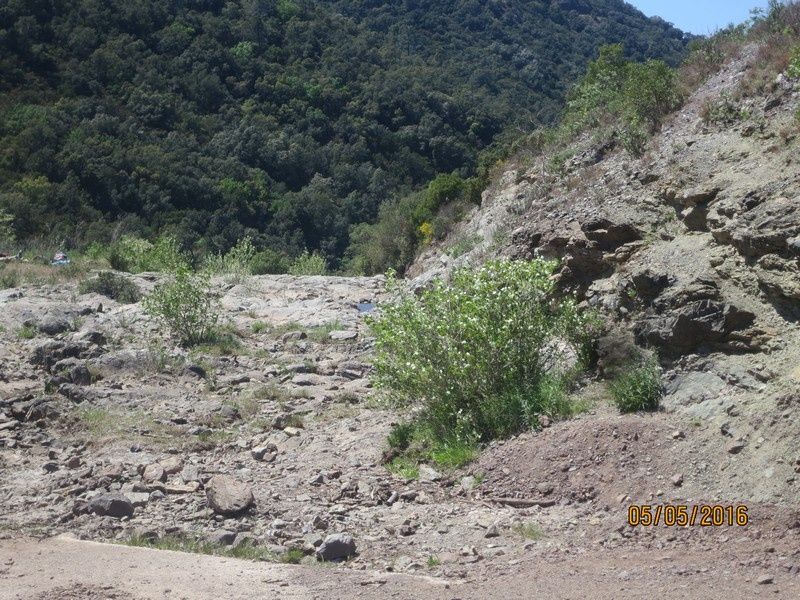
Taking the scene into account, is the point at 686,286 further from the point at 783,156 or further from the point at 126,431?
the point at 126,431

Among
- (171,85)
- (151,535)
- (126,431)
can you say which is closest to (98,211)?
(171,85)

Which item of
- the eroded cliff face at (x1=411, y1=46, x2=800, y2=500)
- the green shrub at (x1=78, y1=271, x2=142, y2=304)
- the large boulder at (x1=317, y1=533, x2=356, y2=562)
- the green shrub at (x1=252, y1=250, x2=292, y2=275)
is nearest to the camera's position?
the large boulder at (x1=317, y1=533, x2=356, y2=562)

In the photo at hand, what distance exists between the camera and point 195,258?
1072 inches

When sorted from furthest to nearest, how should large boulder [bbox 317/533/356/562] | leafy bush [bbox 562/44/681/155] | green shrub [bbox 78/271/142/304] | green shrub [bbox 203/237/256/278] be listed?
green shrub [bbox 203/237/256/278] < green shrub [bbox 78/271/142/304] < leafy bush [bbox 562/44/681/155] < large boulder [bbox 317/533/356/562]

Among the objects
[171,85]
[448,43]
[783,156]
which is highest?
[448,43]

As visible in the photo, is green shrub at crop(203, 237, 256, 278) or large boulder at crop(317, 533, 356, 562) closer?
large boulder at crop(317, 533, 356, 562)

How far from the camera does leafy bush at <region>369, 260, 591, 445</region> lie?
24.9ft

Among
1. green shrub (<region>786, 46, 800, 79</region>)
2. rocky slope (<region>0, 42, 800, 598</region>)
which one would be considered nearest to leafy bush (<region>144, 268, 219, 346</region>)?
rocky slope (<region>0, 42, 800, 598</region>)

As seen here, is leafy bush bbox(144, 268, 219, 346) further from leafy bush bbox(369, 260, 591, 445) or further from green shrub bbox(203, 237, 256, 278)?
leafy bush bbox(369, 260, 591, 445)

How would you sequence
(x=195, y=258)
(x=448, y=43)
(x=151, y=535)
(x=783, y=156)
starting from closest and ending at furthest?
(x=151, y=535) → (x=783, y=156) → (x=195, y=258) → (x=448, y=43)

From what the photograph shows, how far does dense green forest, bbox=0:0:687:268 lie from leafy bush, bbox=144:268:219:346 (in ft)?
32.9

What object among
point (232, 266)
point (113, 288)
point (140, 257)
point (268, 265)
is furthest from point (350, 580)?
point (268, 265)

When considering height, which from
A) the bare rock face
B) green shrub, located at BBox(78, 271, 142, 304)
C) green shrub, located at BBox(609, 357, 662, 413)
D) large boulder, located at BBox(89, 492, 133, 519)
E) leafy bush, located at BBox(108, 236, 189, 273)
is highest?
green shrub, located at BBox(609, 357, 662, 413)

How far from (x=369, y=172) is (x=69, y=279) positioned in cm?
2086
